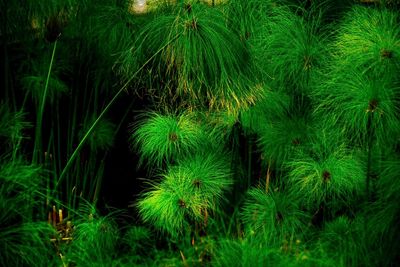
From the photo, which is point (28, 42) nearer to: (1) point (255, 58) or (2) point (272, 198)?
(1) point (255, 58)

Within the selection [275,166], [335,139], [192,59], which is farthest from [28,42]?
[335,139]

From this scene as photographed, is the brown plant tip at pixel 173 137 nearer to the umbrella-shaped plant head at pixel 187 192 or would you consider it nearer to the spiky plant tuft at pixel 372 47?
the umbrella-shaped plant head at pixel 187 192

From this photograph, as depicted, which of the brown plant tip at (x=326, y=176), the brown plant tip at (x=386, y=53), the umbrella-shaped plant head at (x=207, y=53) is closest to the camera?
the umbrella-shaped plant head at (x=207, y=53)

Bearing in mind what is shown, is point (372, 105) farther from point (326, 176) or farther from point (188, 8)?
point (188, 8)

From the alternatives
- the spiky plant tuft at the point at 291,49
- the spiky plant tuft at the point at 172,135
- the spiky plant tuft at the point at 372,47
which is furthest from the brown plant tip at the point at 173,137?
the spiky plant tuft at the point at 372,47

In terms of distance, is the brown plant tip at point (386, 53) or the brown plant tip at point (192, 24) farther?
the brown plant tip at point (386, 53)

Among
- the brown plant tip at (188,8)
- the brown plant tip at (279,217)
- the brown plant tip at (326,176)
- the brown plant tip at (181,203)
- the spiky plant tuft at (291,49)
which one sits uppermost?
the brown plant tip at (188,8)

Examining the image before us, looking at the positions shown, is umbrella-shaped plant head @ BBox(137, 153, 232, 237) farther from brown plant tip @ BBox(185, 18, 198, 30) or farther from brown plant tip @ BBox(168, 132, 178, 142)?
brown plant tip @ BBox(185, 18, 198, 30)

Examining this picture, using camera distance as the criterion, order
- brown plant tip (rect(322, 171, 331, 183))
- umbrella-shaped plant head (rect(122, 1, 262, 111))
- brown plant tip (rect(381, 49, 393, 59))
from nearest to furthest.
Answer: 1. umbrella-shaped plant head (rect(122, 1, 262, 111))
2. brown plant tip (rect(381, 49, 393, 59))
3. brown plant tip (rect(322, 171, 331, 183))

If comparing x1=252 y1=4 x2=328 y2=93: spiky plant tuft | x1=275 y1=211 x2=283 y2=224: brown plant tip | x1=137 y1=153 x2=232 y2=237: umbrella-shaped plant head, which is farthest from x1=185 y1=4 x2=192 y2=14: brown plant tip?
x1=275 y1=211 x2=283 y2=224: brown plant tip

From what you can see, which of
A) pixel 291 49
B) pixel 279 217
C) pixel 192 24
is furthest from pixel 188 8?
pixel 279 217
